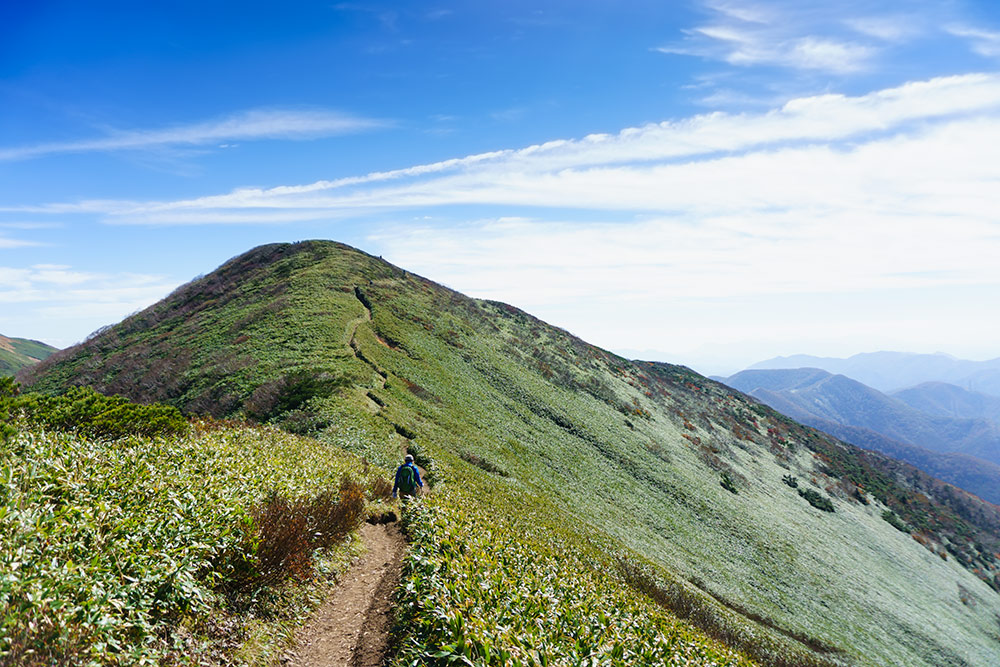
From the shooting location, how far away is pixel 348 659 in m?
9.49

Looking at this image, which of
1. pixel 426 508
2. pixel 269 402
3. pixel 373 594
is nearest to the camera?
pixel 373 594

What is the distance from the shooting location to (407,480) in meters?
19.9

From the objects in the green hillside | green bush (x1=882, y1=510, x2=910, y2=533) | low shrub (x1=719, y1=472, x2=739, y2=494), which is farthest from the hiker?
green bush (x1=882, y1=510, x2=910, y2=533)

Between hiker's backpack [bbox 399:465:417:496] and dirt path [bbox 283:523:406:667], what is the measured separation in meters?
5.04

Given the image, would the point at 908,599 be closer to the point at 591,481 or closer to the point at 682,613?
the point at 591,481

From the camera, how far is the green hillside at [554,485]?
42.5 feet

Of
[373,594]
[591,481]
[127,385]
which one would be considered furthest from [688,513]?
[127,385]

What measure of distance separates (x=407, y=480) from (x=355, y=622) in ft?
29.6

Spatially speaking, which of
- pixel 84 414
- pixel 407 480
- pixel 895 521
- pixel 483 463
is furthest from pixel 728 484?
pixel 84 414

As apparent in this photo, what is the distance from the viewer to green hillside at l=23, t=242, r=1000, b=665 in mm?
12945

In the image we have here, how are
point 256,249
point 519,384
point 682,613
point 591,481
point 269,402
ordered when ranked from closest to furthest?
1. point 682,613
2. point 269,402
3. point 591,481
4. point 519,384
5. point 256,249

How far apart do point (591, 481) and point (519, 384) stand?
63.8 feet

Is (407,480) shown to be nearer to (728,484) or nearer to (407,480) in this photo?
(407,480)

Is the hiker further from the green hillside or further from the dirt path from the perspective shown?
the dirt path
